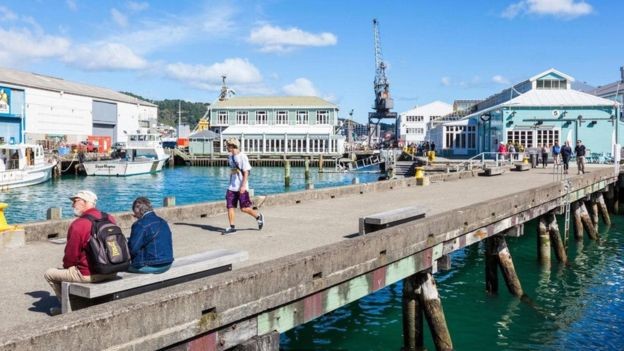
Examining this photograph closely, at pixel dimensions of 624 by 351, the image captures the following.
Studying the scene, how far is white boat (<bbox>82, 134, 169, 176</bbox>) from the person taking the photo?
6341cm

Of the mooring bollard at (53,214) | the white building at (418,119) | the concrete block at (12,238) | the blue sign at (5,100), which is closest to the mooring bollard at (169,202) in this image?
the mooring bollard at (53,214)

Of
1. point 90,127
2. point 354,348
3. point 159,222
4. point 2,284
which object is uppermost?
point 90,127

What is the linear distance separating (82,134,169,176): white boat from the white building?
68.4 m

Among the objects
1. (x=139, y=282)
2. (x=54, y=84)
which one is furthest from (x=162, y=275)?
(x=54, y=84)

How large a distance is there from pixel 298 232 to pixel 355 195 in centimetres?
889

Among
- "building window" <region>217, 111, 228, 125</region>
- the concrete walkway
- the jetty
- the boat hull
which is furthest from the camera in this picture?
"building window" <region>217, 111, 228, 125</region>

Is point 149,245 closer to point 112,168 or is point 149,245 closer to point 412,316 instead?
point 412,316

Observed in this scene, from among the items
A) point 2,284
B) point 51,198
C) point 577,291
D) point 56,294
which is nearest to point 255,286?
point 56,294

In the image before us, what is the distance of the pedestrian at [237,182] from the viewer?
39.0ft

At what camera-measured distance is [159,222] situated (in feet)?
23.8

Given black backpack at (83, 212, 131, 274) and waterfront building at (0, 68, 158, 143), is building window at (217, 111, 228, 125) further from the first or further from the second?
black backpack at (83, 212, 131, 274)

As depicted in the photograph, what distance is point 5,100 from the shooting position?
65.1m

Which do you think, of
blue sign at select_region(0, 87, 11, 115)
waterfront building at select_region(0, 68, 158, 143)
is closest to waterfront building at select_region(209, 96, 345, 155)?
waterfront building at select_region(0, 68, 158, 143)

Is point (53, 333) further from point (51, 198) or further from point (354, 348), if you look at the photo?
point (51, 198)
